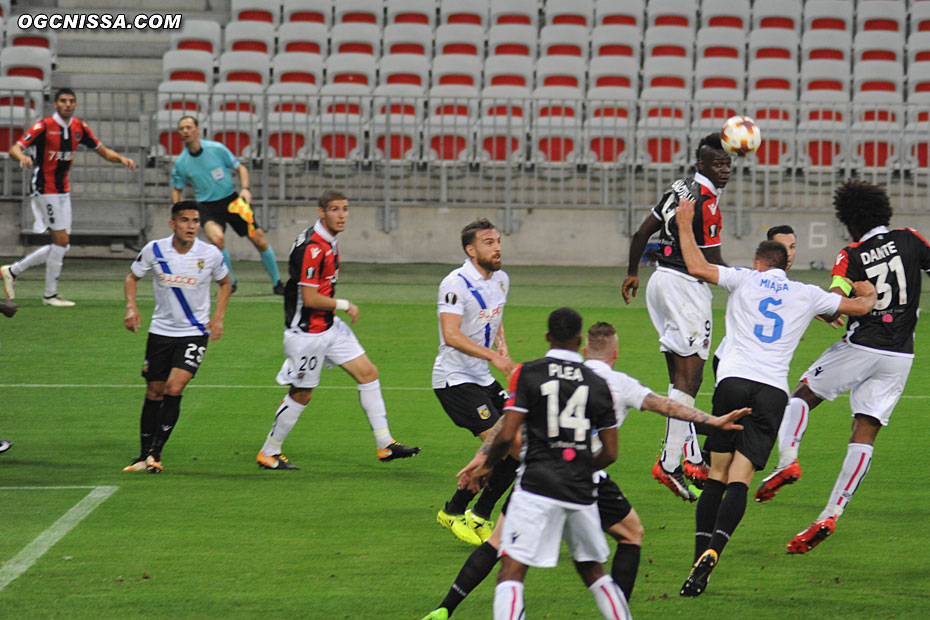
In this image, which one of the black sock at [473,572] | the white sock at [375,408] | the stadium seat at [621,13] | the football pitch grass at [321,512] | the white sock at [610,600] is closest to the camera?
the white sock at [610,600]

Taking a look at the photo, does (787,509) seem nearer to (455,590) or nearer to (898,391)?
(898,391)

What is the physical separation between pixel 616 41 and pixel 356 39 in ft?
16.0

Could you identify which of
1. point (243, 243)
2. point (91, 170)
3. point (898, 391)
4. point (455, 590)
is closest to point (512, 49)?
point (243, 243)

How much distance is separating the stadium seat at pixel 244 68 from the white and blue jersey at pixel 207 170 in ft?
22.5

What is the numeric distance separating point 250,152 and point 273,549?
45.5ft

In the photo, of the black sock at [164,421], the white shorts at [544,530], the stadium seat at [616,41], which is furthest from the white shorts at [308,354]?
the stadium seat at [616,41]

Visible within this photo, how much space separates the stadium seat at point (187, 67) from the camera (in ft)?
70.3

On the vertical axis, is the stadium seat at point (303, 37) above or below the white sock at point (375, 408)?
above

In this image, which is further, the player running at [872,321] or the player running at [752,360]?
the player running at [872,321]

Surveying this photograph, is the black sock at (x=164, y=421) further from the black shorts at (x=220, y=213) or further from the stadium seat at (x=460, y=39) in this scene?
the stadium seat at (x=460, y=39)

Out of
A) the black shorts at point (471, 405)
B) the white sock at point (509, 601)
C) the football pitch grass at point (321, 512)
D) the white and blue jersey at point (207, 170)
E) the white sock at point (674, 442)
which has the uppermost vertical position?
the white and blue jersey at point (207, 170)

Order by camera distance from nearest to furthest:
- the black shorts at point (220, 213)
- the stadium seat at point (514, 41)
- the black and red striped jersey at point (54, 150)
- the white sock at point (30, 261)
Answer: the white sock at point (30, 261), the black and red striped jersey at point (54, 150), the black shorts at point (220, 213), the stadium seat at point (514, 41)

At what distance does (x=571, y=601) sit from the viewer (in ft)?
18.8

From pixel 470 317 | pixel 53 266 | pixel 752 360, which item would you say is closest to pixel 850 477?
pixel 752 360
